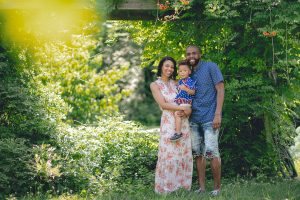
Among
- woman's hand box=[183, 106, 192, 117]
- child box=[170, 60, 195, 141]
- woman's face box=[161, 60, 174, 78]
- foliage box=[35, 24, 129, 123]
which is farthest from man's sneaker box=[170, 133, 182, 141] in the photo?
foliage box=[35, 24, 129, 123]

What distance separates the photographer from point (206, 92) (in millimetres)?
5387

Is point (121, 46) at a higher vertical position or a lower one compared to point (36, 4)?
lower

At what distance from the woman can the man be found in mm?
160

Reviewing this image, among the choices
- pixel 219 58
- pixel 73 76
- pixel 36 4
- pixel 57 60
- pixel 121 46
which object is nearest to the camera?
pixel 36 4

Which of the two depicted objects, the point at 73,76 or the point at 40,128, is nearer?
the point at 40,128

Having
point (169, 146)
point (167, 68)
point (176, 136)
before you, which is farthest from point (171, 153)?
point (167, 68)

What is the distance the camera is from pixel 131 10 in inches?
247

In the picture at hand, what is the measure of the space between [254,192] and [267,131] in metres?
1.55

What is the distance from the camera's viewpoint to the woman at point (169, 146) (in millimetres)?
5594

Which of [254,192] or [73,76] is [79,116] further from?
[254,192]

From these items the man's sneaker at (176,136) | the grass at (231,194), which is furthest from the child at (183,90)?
the grass at (231,194)

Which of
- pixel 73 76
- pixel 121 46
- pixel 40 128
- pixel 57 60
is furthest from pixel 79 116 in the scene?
pixel 121 46

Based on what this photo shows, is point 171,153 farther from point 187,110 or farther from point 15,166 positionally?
point 15,166

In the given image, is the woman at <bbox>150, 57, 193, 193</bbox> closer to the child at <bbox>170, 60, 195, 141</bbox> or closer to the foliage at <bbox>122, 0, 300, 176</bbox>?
the child at <bbox>170, 60, 195, 141</bbox>
